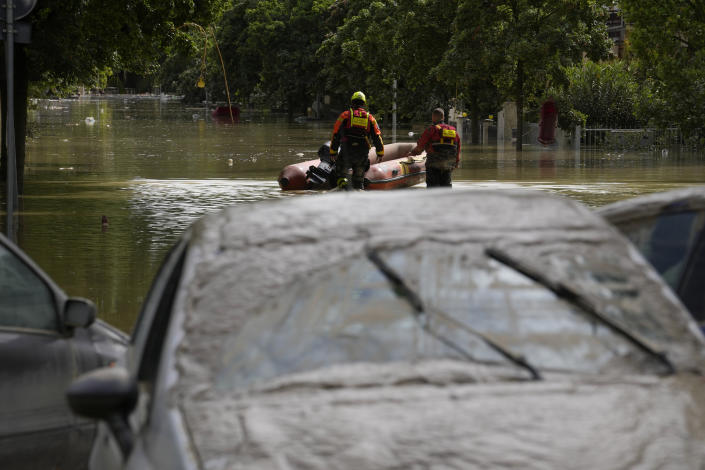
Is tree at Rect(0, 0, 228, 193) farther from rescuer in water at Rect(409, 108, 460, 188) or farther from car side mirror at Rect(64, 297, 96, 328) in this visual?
car side mirror at Rect(64, 297, 96, 328)

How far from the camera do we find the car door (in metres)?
5.13

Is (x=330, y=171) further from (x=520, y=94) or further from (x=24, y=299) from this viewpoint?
(x=24, y=299)

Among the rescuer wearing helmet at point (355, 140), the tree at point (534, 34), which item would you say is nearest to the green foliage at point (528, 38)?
the tree at point (534, 34)

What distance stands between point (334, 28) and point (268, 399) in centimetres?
7425

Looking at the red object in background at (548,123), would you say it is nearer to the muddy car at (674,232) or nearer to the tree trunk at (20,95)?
the tree trunk at (20,95)

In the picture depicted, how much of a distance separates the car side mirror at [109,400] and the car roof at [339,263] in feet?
0.72

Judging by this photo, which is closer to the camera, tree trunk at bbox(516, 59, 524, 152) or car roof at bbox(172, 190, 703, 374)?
car roof at bbox(172, 190, 703, 374)

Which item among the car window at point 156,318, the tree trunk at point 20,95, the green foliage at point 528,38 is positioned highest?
the green foliage at point 528,38

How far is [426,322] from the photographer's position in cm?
338

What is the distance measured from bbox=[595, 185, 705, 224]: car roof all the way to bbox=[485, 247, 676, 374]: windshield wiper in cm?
160

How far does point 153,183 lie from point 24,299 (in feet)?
63.5

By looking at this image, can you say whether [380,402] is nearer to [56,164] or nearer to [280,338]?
[280,338]

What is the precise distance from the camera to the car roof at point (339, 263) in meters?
2.92

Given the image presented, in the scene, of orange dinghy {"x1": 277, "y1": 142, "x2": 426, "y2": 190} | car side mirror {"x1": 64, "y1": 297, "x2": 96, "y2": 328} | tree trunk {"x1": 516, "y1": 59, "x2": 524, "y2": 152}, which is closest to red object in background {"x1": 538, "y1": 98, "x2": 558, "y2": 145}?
tree trunk {"x1": 516, "y1": 59, "x2": 524, "y2": 152}
